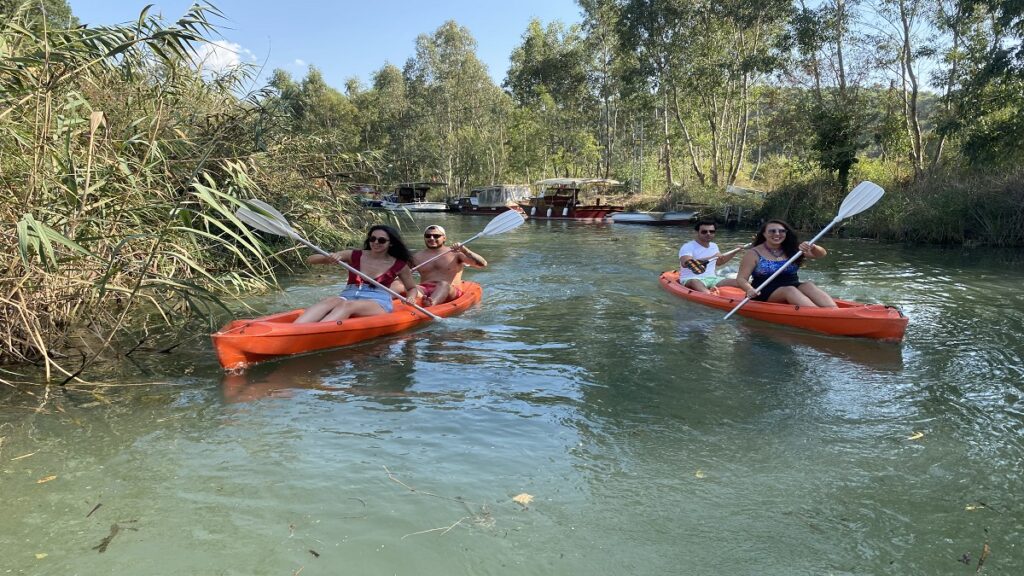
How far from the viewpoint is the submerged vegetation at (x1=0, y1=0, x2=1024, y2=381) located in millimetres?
3783

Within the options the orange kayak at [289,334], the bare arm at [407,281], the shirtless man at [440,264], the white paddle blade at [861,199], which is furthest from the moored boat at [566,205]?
the orange kayak at [289,334]

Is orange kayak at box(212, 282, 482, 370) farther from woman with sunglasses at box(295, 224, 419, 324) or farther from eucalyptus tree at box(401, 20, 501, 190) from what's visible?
eucalyptus tree at box(401, 20, 501, 190)

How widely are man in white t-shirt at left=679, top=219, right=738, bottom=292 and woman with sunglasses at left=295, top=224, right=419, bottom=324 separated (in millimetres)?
3388

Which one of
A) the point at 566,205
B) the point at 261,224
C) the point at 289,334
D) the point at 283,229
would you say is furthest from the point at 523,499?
the point at 566,205

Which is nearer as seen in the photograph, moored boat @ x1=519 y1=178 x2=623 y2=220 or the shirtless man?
the shirtless man

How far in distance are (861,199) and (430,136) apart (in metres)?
35.0

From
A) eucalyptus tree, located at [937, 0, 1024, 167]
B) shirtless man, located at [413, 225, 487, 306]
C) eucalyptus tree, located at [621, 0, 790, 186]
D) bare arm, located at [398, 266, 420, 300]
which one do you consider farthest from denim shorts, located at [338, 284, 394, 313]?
A: eucalyptus tree, located at [621, 0, 790, 186]

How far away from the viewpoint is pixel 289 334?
477 cm

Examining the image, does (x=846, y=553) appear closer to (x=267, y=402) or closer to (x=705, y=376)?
(x=705, y=376)

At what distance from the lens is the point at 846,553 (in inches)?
93.4

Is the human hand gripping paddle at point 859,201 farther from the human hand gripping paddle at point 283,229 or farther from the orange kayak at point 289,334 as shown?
the orange kayak at point 289,334

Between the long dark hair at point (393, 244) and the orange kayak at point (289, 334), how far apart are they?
457 millimetres

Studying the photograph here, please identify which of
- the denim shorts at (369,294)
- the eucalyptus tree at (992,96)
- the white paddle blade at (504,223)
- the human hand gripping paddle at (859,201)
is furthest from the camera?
the eucalyptus tree at (992,96)

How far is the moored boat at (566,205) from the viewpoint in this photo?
24516 millimetres
